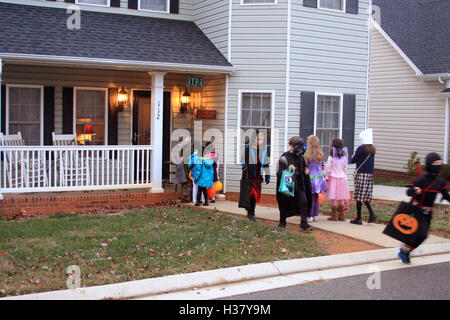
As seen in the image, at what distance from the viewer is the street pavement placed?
6336mm

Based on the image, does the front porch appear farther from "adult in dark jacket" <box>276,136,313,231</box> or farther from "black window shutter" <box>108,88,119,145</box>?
"adult in dark jacket" <box>276,136,313,231</box>

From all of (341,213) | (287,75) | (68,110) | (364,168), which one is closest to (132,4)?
(68,110)

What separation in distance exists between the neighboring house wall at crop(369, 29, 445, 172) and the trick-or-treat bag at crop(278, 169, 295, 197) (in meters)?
10.6

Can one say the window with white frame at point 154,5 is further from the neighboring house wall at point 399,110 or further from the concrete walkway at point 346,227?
the neighboring house wall at point 399,110

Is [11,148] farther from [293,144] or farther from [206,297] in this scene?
[206,297]

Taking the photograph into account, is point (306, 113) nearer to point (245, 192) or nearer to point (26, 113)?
point (245, 192)

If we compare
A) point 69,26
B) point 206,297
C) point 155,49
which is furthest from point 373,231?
point 69,26

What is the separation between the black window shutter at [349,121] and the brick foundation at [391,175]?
18.8 feet

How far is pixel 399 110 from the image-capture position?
64.5ft

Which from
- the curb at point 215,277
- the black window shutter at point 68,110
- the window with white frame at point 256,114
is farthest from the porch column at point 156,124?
the curb at point 215,277

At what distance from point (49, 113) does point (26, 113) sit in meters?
0.55

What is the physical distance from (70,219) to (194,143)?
4.53m

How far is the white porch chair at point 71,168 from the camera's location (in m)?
11.7

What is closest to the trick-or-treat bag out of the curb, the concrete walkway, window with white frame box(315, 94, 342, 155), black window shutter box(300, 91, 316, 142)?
the concrete walkway
